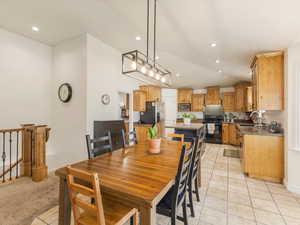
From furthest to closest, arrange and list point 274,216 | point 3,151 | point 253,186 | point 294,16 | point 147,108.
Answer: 1. point 147,108
2. point 3,151
3. point 253,186
4. point 274,216
5. point 294,16

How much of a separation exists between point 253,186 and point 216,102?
459 cm

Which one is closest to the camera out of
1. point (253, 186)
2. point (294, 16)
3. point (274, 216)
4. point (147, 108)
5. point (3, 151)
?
point (294, 16)

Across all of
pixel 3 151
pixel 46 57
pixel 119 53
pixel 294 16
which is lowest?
pixel 3 151

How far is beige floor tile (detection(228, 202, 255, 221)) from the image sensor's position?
188cm

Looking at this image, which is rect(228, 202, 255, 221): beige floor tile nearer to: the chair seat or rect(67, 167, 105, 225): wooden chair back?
the chair seat

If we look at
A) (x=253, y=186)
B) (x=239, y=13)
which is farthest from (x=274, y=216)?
(x=239, y=13)

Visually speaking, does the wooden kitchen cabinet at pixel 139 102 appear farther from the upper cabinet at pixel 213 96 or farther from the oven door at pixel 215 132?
the upper cabinet at pixel 213 96

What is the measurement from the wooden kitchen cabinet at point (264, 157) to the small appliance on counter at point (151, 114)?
10.5 ft

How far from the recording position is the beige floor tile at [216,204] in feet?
6.67

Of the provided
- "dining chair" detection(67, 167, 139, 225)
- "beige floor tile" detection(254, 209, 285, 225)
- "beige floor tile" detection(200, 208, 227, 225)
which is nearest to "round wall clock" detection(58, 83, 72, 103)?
"dining chair" detection(67, 167, 139, 225)

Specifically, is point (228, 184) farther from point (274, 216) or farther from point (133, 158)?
point (133, 158)

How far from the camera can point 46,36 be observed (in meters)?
3.44

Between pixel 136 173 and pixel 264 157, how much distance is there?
116 inches

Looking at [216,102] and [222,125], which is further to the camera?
[216,102]
